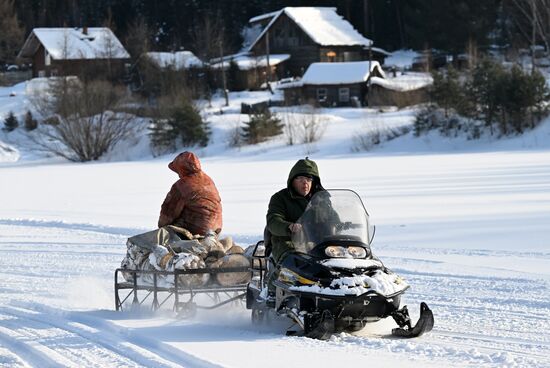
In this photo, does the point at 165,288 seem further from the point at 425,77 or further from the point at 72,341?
the point at 425,77

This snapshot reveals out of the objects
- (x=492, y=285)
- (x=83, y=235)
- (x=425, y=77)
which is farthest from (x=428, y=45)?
(x=492, y=285)

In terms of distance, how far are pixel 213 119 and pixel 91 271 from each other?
1722 inches

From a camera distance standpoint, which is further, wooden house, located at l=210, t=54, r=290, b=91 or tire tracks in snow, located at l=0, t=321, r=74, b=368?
wooden house, located at l=210, t=54, r=290, b=91

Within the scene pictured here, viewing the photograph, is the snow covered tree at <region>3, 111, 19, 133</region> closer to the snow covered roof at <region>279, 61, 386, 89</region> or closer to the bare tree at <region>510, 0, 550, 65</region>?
the snow covered roof at <region>279, 61, 386, 89</region>

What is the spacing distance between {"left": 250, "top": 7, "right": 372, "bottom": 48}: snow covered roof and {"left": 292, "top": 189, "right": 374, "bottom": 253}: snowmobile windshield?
6951 cm

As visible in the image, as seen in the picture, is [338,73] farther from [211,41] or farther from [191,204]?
[191,204]

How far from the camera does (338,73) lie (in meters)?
69.7

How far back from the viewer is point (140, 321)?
10.0 meters

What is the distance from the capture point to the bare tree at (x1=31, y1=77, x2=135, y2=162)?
179 feet

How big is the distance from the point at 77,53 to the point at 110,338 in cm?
7217

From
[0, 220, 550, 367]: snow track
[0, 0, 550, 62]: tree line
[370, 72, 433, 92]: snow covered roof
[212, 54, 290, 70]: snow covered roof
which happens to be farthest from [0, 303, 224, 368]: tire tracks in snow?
[212, 54, 290, 70]: snow covered roof

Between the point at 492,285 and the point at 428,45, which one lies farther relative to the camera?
the point at 428,45

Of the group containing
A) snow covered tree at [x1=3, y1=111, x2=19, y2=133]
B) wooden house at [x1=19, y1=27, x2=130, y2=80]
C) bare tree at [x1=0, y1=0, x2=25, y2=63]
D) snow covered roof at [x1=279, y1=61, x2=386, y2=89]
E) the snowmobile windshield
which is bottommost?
snow covered tree at [x1=3, y1=111, x2=19, y2=133]

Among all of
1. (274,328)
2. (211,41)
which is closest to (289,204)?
(274,328)
